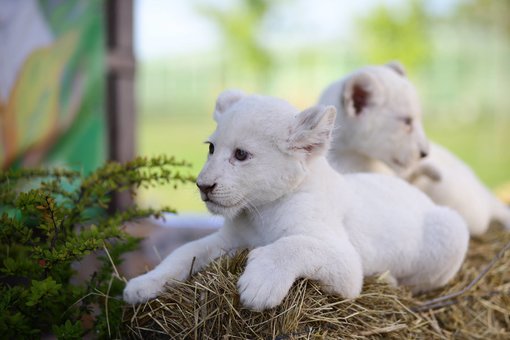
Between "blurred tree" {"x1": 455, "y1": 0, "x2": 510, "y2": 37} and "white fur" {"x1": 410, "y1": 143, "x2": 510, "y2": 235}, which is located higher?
"white fur" {"x1": 410, "y1": 143, "x2": 510, "y2": 235}

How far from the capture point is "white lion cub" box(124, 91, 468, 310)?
2.52 metres

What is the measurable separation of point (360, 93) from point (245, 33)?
17.0 metres

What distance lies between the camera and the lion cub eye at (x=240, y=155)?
2676mm

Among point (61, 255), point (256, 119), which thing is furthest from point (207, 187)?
point (61, 255)

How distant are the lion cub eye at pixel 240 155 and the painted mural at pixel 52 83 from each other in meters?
2.08

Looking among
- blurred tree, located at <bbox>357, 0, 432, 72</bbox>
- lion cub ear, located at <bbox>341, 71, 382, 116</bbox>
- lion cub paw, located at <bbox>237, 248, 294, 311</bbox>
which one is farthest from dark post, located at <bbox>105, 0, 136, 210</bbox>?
blurred tree, located at <bbox>357, 0, 432, 72</bbox>

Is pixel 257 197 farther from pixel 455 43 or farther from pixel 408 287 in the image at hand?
pixel 455 43

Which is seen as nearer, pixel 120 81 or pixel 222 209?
pixel 222 209

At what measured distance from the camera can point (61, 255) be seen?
2619 millimetres

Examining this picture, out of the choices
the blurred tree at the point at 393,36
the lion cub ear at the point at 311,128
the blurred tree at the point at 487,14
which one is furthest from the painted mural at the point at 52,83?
the blurred tree at the point at 487,14

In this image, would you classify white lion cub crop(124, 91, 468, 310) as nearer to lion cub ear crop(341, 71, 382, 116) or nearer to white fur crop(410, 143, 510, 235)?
lion cub ear crop(341, 71, 382, 116)

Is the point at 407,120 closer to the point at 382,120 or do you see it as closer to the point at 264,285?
the point at 382,120

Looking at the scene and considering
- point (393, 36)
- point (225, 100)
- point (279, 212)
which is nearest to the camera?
point (279, 212)

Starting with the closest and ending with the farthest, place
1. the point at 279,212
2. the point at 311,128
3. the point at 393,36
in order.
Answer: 1. the point at 311,128
2. the point at 279,212
3. the point at 393,36
